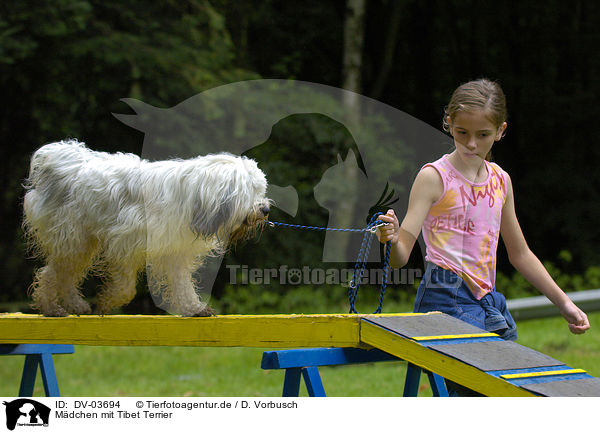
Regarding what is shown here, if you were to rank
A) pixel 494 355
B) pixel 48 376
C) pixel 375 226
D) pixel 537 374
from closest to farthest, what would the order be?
Result: pixel 537 374
pixel 494 355
pixel 375 226
pixel 48 376

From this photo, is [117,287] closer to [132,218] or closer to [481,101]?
[132,218]

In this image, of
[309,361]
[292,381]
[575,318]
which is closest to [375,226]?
[309,361]

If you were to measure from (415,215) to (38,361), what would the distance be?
2756 millimetres

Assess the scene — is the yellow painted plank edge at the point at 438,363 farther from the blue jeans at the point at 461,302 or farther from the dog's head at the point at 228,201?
the dog's head at the point at 228,201

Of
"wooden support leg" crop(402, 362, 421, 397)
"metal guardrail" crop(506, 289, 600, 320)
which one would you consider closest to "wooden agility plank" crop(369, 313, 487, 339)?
"wooden support leg" crop(402, 362, 421, 397)

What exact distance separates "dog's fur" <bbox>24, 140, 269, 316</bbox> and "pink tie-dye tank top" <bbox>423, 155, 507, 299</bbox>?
2.98 feet

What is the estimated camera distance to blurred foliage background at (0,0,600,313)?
9.74 meters

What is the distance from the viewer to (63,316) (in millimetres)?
3834

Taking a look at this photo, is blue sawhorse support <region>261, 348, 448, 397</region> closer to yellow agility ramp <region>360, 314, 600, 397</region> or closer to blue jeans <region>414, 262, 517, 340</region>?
yellow agility ramp <region>360, 314, 600, 397</region>

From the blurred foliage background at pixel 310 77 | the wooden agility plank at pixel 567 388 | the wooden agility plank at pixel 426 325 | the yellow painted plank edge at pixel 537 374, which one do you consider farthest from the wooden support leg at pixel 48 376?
the blurred foliage background at pixel 310 77

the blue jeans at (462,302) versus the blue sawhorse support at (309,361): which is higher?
the blue jeans at (462,302)

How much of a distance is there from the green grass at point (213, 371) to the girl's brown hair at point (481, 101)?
138 inches

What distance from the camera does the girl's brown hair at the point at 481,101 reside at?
11.4 ft

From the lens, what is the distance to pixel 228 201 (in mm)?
3332
